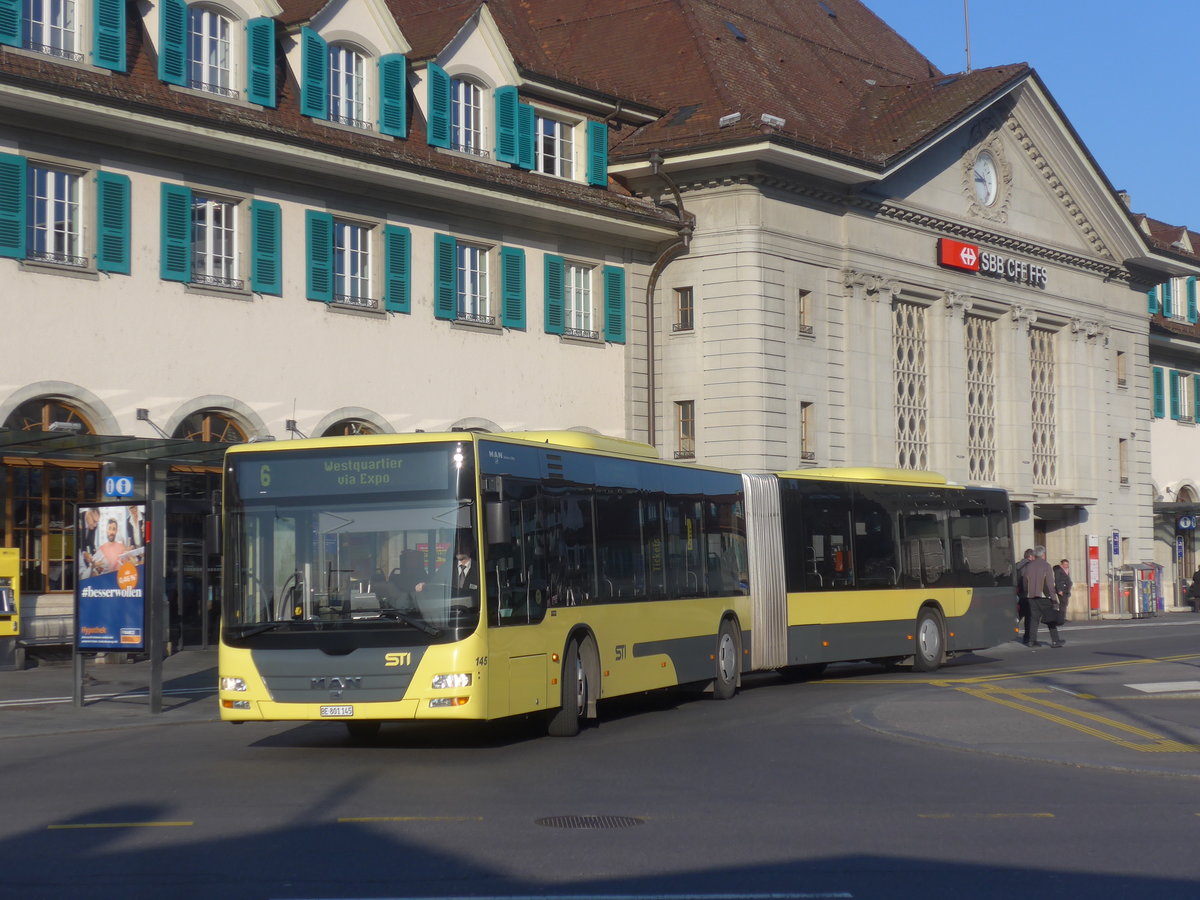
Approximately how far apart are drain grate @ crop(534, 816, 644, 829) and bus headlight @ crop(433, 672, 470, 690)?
361cm

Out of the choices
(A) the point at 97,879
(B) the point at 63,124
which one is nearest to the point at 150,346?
(B) the point at 63,124

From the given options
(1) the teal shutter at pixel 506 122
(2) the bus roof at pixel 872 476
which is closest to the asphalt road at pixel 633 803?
(2) the bus roof at pixel 872 476

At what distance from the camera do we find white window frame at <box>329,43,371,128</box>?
3041 cm

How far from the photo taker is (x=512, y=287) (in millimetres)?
33875

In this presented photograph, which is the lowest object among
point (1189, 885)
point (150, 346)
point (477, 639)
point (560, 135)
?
point (1189, 885)

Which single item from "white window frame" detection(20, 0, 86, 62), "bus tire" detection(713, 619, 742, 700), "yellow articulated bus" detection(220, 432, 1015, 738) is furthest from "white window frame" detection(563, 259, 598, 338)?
"bus tire" detection(713, 619, 742, 700)

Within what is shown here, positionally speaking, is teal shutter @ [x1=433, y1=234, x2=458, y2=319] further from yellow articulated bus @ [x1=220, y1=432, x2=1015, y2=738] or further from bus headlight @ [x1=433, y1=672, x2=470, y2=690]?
bus headlight @ [x1=433, y1=672, x2=470, y2=690]

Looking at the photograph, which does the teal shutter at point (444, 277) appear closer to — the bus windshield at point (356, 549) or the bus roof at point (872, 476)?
the bus roof at point (872, 476)

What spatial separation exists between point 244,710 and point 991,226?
3360 centimetres

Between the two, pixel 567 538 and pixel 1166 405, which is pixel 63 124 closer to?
pixel 567 538

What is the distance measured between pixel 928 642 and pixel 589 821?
16.4 metres

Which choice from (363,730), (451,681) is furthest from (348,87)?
(451,681)

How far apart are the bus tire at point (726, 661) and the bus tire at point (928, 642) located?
16.9ft

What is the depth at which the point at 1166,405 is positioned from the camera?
57.4 metres
